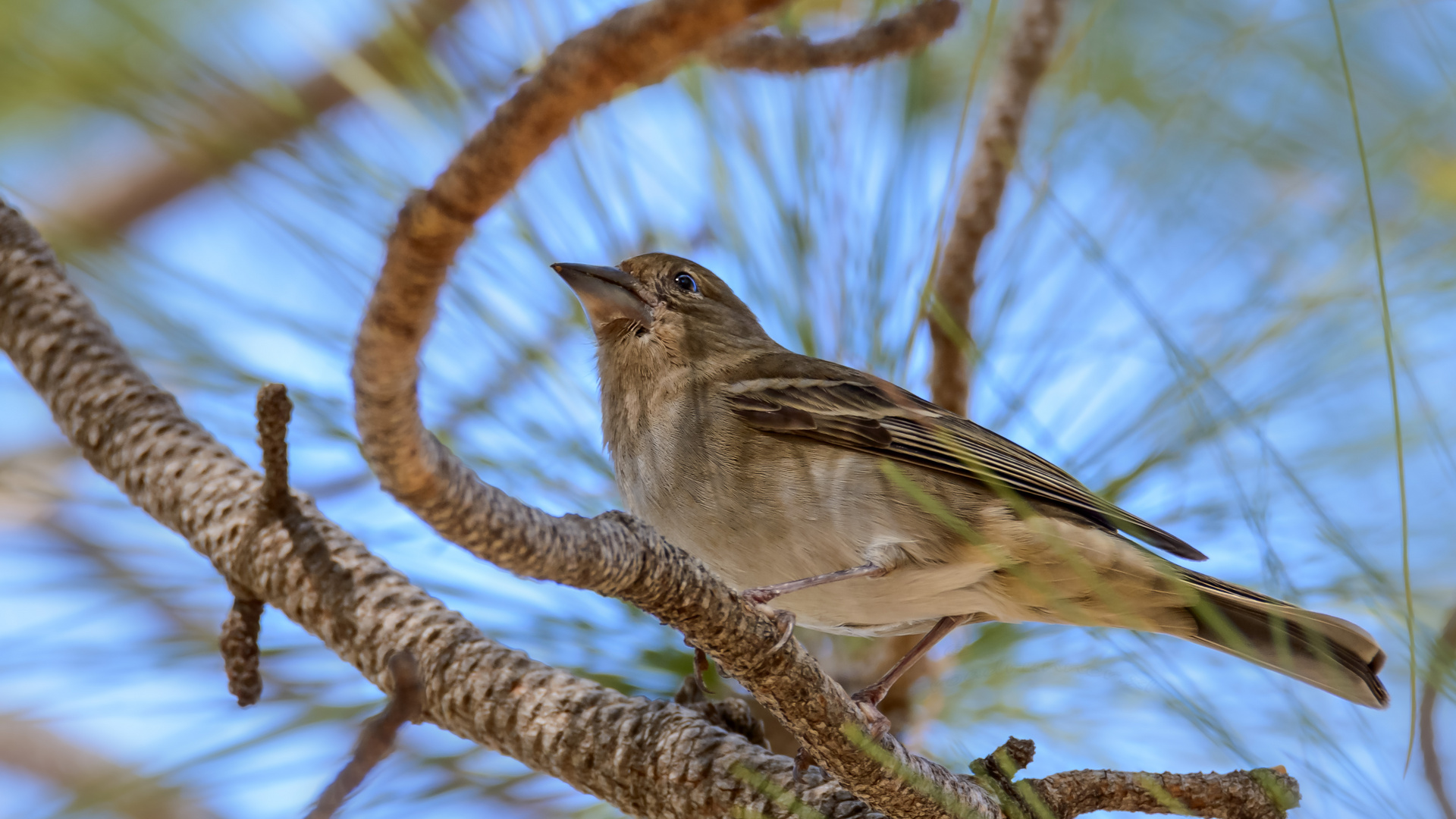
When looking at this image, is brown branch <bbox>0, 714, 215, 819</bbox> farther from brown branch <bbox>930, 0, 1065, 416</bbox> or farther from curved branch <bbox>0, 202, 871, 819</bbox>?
brown branch <bbox>930, 0, 1065, 416</bbox>

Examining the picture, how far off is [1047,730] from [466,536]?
189 centimetres

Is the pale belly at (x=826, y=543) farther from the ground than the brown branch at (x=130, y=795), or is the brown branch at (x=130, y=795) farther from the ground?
the pale belly at (x=826, y=543)

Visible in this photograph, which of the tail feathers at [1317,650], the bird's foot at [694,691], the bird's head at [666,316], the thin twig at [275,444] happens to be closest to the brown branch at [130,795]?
the thin twig at [275,444]

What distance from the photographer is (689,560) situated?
75.0 inches

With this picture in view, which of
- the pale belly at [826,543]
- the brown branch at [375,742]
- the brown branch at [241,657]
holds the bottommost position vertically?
the brown branch at [375,742]

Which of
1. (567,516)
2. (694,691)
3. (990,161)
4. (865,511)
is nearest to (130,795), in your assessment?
(567,516)

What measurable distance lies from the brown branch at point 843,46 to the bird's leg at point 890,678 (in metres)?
1.39

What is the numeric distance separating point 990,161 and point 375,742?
90.2 inches

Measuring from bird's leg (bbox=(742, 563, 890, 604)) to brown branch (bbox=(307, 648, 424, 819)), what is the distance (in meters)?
1.25

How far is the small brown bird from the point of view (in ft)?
9.35

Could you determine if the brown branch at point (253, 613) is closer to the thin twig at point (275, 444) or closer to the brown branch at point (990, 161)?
the thin twig at point (275, 444)

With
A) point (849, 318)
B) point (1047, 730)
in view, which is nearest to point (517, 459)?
point (849, 318)

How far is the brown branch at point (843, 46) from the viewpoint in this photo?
2.54 metres

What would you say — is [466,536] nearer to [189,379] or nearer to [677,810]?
[677,810]
